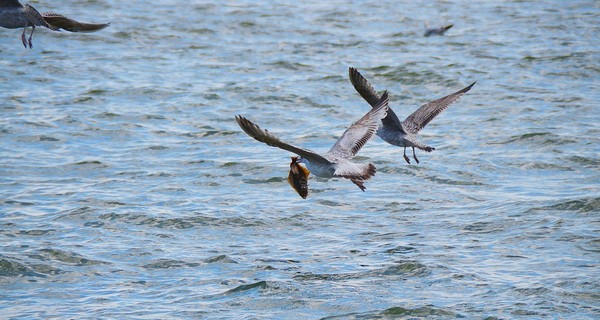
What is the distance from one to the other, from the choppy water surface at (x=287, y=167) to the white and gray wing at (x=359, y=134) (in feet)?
4.17

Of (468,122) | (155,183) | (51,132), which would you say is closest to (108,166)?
(155,183)

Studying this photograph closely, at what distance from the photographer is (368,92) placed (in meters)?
9.90

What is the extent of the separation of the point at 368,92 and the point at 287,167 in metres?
3.88

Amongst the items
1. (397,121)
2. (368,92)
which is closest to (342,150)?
(368,92)

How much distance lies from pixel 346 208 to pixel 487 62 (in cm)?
810

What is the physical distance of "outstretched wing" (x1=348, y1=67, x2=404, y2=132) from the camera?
31.9 ft

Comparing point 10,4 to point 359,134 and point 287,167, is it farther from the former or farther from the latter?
point 287,167

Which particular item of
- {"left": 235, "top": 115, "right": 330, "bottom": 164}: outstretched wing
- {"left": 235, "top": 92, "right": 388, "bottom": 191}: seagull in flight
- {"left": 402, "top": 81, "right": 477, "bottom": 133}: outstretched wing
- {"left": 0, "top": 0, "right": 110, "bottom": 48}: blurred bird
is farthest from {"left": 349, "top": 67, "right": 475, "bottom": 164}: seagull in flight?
{"left": 0, "top": 0, "right": 110, "bottom": 48}: blurred bird

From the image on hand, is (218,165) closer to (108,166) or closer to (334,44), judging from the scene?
(108,166)

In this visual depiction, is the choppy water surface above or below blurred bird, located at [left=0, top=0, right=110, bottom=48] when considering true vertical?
below

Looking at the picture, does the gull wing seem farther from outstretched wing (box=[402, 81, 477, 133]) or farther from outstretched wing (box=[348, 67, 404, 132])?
outstretched wing (box=[402, 81, 477, 133])

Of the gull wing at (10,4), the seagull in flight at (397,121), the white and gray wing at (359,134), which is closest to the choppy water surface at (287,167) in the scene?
the seagull in flight at (397,121)

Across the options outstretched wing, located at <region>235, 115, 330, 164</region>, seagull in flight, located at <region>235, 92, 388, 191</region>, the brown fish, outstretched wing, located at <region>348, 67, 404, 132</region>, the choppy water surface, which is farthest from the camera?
outstretched wing, located at <region>348, 67, 404, 132</region>

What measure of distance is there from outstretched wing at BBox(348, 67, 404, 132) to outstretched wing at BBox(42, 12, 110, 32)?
2343 mm
